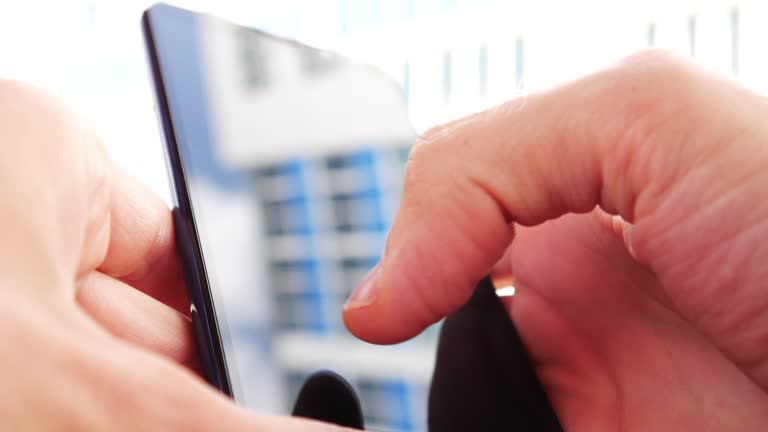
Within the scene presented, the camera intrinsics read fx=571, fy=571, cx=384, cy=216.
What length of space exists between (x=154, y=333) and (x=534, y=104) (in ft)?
0.89

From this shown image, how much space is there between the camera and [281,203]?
40 centimetres

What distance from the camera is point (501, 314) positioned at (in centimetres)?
43

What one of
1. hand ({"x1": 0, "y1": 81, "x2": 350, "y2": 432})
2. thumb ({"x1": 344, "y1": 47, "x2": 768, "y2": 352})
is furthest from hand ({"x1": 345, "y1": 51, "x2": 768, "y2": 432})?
hand ({"x1": 0, "y1": 81, "x2": 350, "y2": 432})

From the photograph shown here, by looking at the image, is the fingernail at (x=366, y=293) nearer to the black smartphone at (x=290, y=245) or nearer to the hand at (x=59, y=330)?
the black smartphone at (x=290, y=245)

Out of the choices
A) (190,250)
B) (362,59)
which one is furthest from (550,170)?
(362,59)

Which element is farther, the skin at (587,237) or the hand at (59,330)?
the skin at (587,237)

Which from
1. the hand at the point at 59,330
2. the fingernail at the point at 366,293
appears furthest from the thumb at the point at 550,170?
the hand at the point at 59,330

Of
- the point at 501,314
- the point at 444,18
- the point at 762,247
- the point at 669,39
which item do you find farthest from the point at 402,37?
the point at 762,247

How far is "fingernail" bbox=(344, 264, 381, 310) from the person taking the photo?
0.35 m

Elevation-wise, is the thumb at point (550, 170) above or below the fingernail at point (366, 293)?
above

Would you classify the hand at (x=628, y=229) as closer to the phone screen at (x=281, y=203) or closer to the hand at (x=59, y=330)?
the phone screen at (x=281, y=203)

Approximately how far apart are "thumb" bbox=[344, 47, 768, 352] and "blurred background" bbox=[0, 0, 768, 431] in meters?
0.06

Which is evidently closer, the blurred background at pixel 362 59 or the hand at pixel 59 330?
the hand at pixel 59 330

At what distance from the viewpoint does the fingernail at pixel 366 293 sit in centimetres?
35
